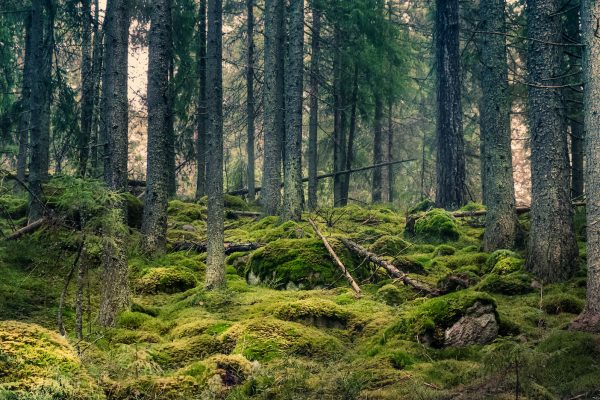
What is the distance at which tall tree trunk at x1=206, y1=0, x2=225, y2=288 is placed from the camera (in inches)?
398

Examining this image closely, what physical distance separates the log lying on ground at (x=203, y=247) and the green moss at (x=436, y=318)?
6247mm

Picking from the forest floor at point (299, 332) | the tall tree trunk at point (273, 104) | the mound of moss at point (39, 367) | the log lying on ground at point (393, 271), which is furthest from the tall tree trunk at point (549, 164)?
the tall tree trunk at point (273, 104)

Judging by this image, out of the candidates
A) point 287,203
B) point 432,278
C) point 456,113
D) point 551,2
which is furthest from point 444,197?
point 551,2

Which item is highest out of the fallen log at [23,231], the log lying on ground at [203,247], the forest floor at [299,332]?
the fallen log at [23,231]

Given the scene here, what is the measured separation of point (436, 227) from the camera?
1457 centimetres

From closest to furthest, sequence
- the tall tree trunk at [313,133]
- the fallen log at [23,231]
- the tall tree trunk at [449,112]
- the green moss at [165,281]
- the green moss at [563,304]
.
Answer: the green moss at [563,304], the green moss at [165,281], the fallen log at [23,231], the tall tree trunk at [449,112], the tall tree trunk at [313,133]

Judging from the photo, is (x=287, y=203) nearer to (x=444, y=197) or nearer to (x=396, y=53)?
(x=444, y=197)

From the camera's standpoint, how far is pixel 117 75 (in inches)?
393

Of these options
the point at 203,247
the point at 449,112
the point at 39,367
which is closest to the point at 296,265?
the point at 203,247

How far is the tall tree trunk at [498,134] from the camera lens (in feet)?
39.4

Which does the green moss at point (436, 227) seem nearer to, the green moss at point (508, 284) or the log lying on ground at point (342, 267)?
the log lying on ground at point (342, 267)

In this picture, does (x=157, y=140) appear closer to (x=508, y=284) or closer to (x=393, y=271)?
(x=393, y=271)

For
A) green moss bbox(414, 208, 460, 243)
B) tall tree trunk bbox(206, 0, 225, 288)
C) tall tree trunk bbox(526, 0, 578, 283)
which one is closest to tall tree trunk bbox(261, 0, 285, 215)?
green moss bbox(414, 208, 460, 243)

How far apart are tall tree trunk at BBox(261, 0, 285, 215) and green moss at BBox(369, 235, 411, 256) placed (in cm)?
633
